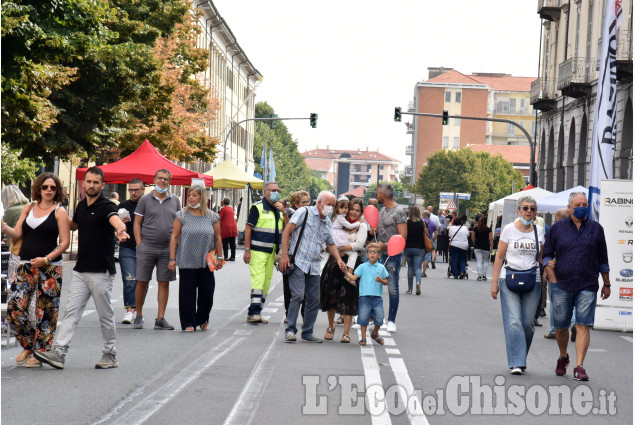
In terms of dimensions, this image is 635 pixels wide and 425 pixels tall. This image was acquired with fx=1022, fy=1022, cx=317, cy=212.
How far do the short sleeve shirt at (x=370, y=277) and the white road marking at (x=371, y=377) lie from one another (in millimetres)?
686

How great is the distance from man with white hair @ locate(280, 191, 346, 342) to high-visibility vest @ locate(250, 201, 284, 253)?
1619 mm

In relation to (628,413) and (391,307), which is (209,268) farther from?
(628,413)

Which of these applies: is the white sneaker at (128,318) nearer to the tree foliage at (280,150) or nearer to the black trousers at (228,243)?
the black trousers at (228,243)

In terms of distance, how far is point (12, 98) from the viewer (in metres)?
18.5

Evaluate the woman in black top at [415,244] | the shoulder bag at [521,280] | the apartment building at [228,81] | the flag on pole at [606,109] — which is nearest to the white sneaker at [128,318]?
the shoulder bag at [521,280]

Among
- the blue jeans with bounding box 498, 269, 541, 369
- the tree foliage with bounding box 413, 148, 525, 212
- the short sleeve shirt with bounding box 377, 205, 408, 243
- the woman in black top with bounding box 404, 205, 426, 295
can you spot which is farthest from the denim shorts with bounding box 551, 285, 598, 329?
the tree foliage with bounding box 413, 148, 525, 212

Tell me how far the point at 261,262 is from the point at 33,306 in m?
4.79

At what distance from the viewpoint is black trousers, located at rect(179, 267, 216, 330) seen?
12.4 meters

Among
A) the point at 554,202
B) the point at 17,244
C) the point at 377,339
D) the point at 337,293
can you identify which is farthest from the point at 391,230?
the point at 554,202

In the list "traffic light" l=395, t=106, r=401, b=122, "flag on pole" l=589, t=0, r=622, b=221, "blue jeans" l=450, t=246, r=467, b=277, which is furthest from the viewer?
"traffic light" l=395, t=106, r=401, b=122

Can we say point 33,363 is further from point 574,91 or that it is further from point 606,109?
point 574,91

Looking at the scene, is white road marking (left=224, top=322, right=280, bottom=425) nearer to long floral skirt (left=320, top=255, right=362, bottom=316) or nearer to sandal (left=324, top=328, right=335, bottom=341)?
sandal (left=324, top=328, right=335, bottom=341)

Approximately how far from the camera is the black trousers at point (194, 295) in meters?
12.4

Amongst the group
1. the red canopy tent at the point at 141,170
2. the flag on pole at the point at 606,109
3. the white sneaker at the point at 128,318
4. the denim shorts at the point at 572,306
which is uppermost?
the flag on pole at the point at 606,109
